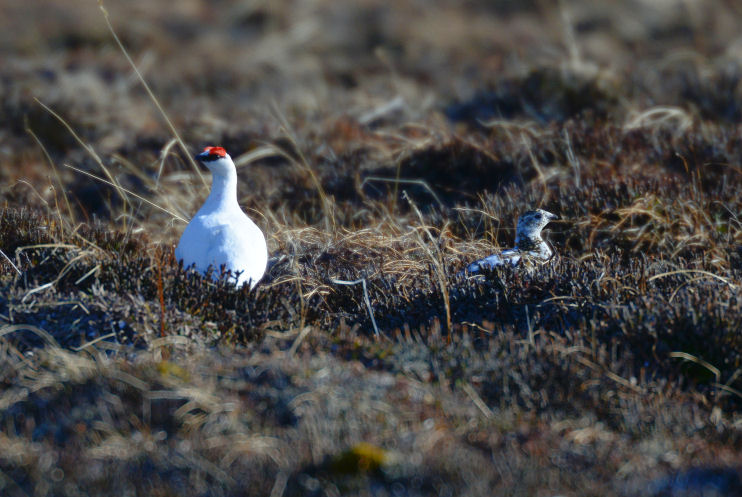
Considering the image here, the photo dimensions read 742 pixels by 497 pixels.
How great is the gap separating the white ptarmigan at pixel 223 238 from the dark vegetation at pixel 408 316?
17 centimetres

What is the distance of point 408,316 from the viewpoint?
13.1 feet

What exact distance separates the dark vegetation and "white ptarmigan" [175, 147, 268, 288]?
0.17 metres

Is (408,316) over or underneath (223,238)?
underneath

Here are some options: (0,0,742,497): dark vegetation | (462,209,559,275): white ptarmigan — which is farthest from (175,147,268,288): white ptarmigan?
(462,209,559,275): white ptarmigan

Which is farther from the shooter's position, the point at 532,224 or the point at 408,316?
the point at 532,224

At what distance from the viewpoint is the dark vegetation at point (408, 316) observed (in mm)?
2619

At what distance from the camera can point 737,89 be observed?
25.6ft

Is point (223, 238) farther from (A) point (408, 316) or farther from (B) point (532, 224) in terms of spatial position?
(B) point (532, 224)

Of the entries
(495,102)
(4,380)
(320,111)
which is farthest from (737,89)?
(4,380)

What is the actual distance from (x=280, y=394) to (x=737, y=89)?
6.57 m

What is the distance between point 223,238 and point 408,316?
39.4 inches

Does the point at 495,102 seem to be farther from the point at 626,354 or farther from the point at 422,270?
the point at 626,354

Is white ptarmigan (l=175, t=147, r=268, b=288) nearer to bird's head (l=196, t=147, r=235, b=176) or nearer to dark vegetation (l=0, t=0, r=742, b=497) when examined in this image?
bird's head (l=196, t=147, r=235, b=176)

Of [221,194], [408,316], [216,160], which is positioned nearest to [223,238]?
[221,194]
